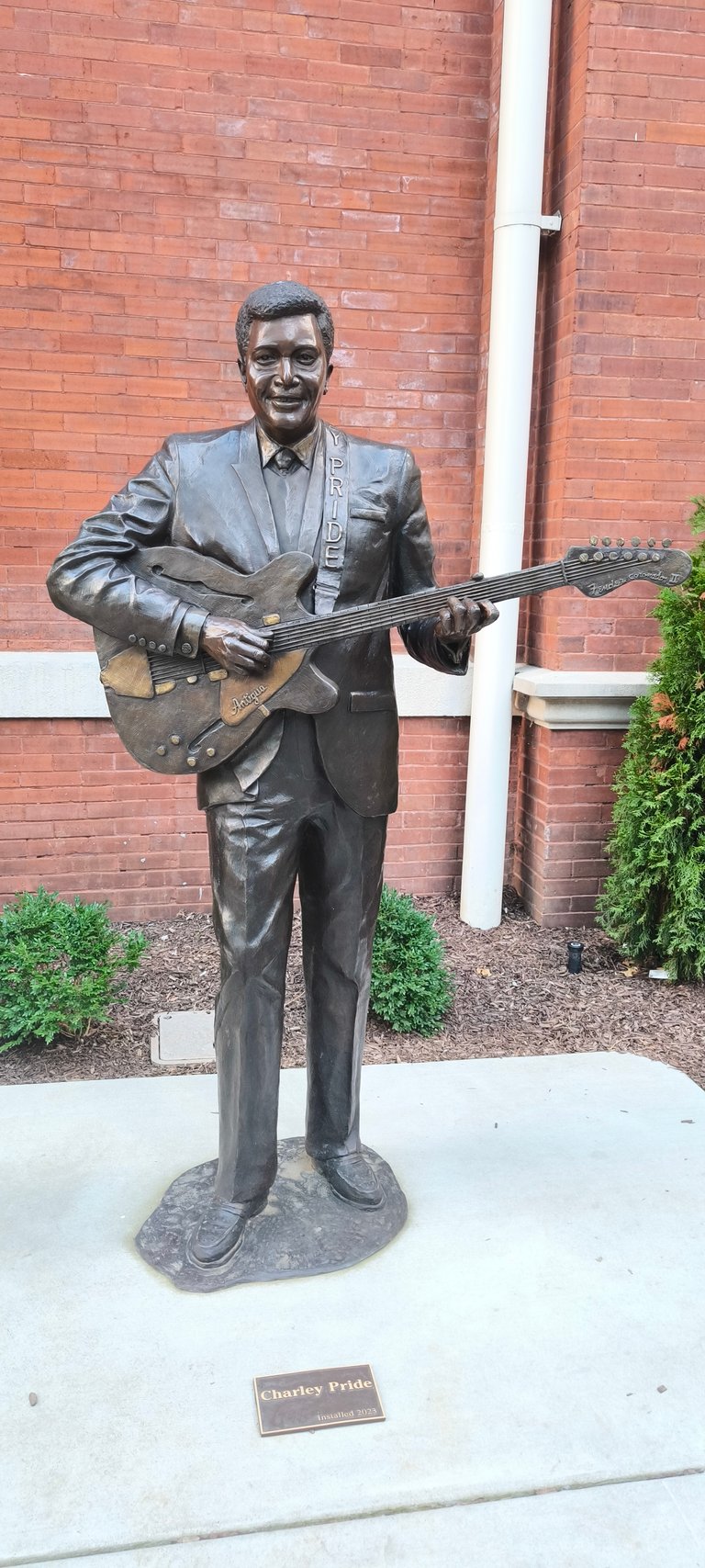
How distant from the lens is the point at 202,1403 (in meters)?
2.32

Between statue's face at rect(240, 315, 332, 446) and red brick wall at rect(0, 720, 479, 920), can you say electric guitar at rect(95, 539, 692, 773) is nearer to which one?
statue's face at rect(240, 315, 332, 446)

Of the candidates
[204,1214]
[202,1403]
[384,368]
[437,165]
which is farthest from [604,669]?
[202,1403]

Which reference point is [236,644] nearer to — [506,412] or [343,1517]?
[343,1517]

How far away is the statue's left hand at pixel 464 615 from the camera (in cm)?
242

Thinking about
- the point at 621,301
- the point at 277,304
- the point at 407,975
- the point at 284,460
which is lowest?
the point at 407,975

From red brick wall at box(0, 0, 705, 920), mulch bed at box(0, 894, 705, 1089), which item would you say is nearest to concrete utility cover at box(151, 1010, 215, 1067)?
mulch bed at box(0, 894, 705, 1089)

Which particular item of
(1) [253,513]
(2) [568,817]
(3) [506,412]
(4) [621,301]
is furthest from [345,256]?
(1) [253,513]

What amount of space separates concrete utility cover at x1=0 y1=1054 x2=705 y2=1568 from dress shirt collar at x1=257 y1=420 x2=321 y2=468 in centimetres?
200

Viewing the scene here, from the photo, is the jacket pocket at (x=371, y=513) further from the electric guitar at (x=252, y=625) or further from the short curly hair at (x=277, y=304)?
the short curly hair at (x=277, y=304)

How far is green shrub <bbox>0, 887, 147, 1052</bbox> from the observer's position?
163 inches

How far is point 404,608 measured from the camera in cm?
243

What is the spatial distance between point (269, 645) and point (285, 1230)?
1541mm

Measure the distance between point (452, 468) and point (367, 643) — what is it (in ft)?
10.9

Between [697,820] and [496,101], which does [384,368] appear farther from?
[697,820]
